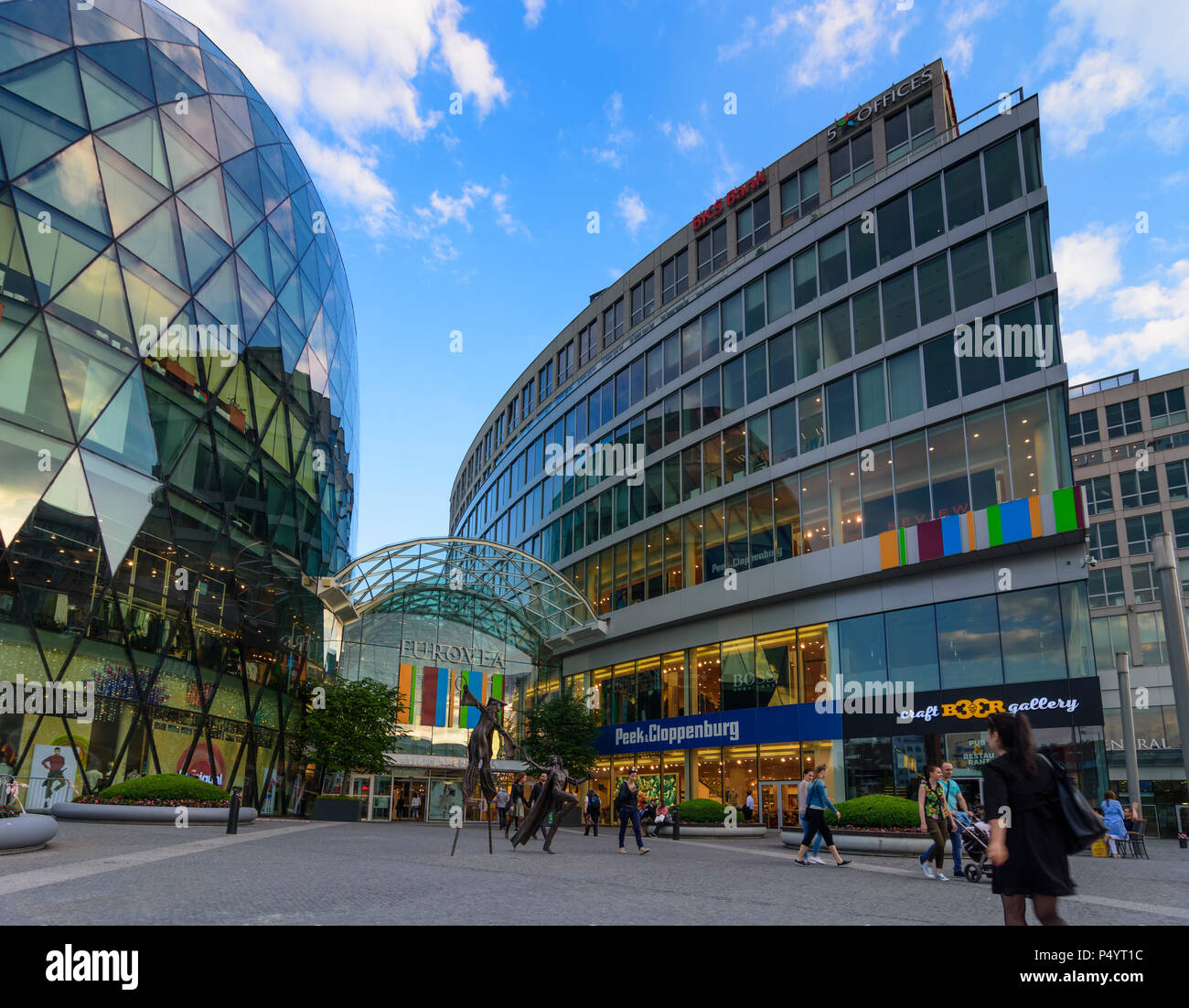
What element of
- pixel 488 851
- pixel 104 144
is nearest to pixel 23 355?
pixel 104 144

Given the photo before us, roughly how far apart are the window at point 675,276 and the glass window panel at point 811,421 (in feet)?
38.4

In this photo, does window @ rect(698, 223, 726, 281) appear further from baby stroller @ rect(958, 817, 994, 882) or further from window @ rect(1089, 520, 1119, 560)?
window @ rect(1089, 520, 1119, 560)

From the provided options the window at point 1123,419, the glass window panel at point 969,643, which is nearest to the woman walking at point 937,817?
the glass window panel at point 969,643

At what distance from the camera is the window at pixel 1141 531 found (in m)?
52.1

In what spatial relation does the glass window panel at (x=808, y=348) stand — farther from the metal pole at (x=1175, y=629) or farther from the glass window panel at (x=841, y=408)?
the metal pole at (x=1175, y=629)

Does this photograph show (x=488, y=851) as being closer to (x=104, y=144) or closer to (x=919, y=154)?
(x=104, y=144)

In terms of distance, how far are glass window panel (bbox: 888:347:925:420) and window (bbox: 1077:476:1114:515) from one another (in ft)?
105

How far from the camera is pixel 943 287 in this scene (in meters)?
28.9

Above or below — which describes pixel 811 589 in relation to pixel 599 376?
below

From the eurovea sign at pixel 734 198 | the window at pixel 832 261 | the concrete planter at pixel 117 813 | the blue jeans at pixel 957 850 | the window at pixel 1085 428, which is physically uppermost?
the eurovea sign at pixel 734 198

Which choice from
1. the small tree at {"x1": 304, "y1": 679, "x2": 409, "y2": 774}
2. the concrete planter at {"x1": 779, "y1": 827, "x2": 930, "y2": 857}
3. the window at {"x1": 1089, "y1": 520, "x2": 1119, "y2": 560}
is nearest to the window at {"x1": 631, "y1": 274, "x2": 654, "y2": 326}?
the small tree at {"x1": 304, "y1": 679, "x2": 409, "y2": 774}

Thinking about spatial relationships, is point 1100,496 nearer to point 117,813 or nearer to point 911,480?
point 911,480

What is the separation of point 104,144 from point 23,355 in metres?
7.32

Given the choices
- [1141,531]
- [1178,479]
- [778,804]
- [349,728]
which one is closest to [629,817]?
[778,804]
